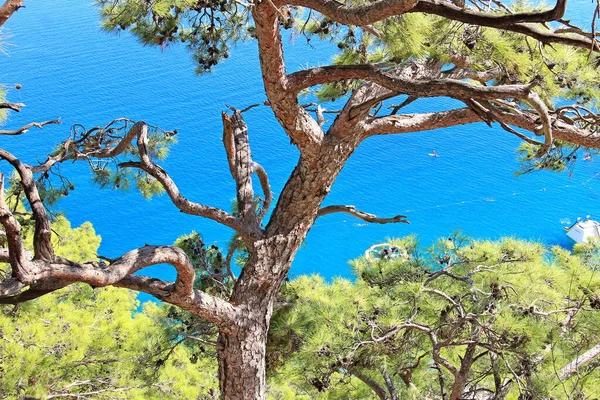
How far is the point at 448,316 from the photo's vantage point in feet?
9.74

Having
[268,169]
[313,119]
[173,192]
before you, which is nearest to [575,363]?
[313,119]

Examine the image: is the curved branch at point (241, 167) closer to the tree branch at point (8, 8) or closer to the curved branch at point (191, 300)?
the curved branch at point (191, 300)

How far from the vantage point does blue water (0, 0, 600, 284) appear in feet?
25.8

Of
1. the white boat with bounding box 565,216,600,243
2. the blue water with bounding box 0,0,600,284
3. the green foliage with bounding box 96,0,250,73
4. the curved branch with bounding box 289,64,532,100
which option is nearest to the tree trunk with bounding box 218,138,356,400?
the curved branch with bounding box 289,64,532,100

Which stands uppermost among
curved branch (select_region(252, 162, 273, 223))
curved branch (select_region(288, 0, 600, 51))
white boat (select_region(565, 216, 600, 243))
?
white boat (select_region(565, 216, 600, 243))

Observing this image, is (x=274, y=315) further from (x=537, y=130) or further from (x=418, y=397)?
(x=537, y=130)

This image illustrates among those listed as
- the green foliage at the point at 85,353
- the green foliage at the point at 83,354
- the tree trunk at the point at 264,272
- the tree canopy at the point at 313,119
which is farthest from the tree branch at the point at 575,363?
the green foliage at the point at 83,354

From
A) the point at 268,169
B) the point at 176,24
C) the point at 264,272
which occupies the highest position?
the point at 268,169

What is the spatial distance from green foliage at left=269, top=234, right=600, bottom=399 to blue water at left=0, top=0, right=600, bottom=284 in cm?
426

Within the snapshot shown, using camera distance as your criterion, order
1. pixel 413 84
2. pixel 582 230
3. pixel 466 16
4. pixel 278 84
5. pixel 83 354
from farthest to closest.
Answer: pixel 582 230 → pixel 83 354 → pixel 278 84 → pixel 413 84 → pixel 466 16

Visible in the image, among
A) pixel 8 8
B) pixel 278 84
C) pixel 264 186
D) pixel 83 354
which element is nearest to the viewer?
pixel 8 8

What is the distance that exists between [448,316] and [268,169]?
5948 millimetres

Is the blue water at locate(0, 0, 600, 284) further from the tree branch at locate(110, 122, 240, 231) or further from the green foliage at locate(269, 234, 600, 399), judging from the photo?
the tree branch at locate(110, 122, 240, 231)

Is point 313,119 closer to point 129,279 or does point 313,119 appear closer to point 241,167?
point 241,167
